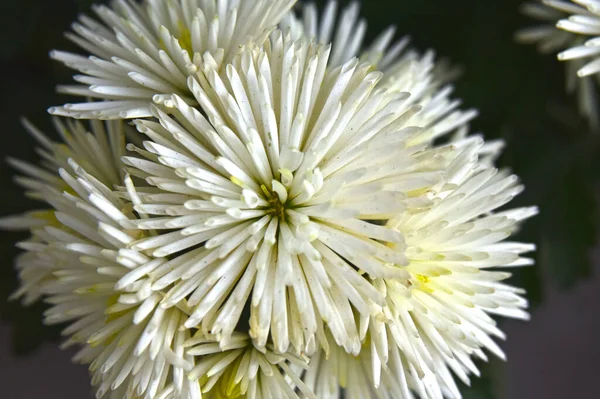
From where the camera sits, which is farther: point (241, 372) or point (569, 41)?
point (569, 41)

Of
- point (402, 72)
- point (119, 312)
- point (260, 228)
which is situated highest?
point (402, 72)

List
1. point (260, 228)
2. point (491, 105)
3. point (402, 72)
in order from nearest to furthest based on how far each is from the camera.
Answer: point (260, 228) < point (402, 72) < point (491, 105)

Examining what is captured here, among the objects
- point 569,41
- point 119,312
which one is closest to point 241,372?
point 119,312

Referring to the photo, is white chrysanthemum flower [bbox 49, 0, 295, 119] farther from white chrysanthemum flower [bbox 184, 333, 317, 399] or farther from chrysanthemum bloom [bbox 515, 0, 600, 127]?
chrysanthemum bloom [bbox 515, 0, 600, 127]

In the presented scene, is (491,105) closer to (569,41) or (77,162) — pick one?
(569,41)

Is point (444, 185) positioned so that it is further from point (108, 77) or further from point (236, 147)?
point (108, 77)

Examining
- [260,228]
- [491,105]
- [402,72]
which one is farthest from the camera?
[491,105]
